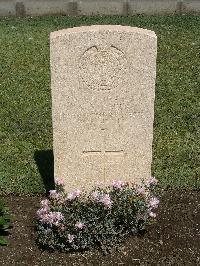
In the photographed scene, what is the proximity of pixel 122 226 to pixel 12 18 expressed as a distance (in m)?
9.76

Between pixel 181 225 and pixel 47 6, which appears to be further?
pixel 47 6

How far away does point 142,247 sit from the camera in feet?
15.3

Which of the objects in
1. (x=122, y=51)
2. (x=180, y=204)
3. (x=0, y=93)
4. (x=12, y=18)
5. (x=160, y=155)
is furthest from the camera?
(x=12, y=18)

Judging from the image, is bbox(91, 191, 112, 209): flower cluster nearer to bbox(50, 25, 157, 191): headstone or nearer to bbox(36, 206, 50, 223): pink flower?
bbox(36, 206, 50, 223): pink flower

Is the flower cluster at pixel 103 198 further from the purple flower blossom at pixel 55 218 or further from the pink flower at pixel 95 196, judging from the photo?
the purple flower blossom at pixel 55 218

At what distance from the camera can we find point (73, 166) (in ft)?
16.2

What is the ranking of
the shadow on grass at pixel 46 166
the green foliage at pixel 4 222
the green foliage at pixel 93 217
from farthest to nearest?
the shadow on grass at pixel 46 166 < the green foliage at pixel 4 222 < the green foliage at pixel 93 217

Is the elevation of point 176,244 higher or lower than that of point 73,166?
lower

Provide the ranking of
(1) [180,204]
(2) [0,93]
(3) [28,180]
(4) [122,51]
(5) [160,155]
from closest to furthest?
(4) [122,51] < (1) [180,204] < (3) [28,180] < (5) [160,155] < (2) [0,93]

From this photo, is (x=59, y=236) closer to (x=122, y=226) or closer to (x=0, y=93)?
(x=122, y=226)

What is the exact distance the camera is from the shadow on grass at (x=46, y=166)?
577 cm

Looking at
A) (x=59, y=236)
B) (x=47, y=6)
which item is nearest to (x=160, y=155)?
(x=59, y=236)

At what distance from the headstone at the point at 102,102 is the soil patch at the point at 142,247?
489 mm

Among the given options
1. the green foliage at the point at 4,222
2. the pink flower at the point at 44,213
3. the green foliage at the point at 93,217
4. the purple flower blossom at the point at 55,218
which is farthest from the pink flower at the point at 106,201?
the green foliage at the point at 4,222
